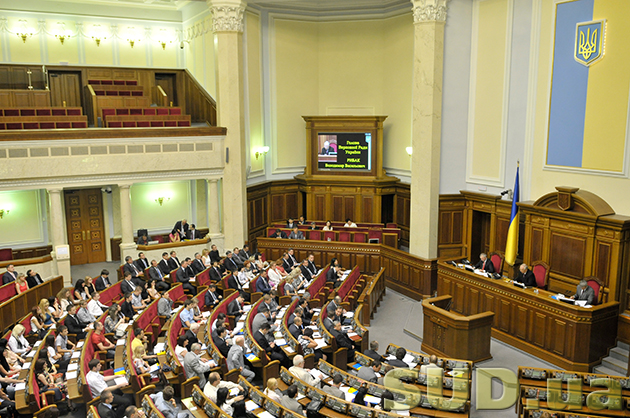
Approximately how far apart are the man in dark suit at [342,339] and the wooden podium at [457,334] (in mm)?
1649

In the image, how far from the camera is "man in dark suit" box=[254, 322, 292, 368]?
8289mm

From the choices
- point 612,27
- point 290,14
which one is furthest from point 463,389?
point 290,14

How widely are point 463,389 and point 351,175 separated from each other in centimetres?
950

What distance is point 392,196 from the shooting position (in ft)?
54.5

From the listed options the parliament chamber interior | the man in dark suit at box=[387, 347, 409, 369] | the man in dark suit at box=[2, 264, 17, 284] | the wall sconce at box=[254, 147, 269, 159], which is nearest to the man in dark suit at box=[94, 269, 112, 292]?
the parliament chamber interior

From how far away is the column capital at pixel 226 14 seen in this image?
13945mm

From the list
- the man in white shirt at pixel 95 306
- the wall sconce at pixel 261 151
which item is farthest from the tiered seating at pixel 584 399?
the wall sconce at pixel 261 151

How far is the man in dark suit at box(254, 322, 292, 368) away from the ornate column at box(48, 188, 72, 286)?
6784mm

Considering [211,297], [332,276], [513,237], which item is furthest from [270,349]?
[513,237]

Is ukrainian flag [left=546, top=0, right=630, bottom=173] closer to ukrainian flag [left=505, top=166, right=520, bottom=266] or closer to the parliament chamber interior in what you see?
the parliament chamber interior

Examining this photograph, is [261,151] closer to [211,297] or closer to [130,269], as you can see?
[130,269]

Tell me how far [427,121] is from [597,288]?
5509mm

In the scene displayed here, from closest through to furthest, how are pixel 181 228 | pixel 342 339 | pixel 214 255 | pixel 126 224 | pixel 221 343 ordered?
pixel 221 343 → pixel 342 339 → pixel 214 255 → pixel 126 224 → pixel 181 228

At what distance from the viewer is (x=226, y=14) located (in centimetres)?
1398
